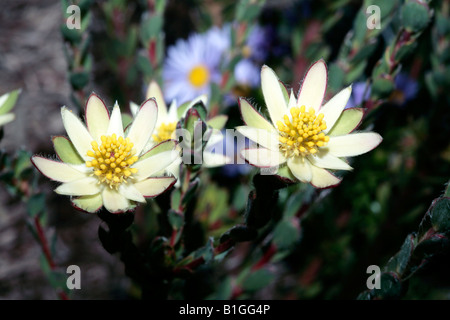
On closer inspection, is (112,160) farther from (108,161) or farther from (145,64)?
(145,64)

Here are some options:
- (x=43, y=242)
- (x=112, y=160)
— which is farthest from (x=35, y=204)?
(x=112, y=160)

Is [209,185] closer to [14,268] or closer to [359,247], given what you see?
[359,247]

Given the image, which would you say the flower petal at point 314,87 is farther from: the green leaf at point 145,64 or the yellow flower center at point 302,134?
the green leaf at point 145,64

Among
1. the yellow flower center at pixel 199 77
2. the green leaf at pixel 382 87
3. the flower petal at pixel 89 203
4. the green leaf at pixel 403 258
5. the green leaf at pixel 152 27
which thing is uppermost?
the yellow flower center at pixel 199 77

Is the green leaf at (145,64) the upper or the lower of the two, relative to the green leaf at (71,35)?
upper

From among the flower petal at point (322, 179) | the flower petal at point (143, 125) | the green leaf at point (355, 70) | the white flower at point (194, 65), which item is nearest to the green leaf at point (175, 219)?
the flower petal at point (143, 125)

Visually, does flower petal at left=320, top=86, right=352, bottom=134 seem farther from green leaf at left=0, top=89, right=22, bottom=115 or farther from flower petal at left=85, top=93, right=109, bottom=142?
green leaf at left=0, top=89, right=22, bottom=115
